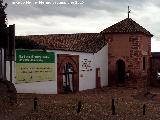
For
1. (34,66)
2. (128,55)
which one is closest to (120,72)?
(128,55)

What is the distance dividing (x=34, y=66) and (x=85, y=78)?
6878mm

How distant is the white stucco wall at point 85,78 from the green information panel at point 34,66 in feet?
1.19

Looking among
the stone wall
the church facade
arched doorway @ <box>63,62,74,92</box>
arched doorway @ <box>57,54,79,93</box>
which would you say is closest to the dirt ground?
the church facade

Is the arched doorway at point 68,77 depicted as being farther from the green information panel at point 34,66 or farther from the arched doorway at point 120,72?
the arched doorway at point 120,72

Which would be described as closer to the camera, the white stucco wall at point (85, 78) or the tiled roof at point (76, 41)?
the white stucco wall at point (85, 78)

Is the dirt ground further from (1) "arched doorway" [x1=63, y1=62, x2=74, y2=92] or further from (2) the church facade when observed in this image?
(1) "arched doorway" [x1=63, y1=62, x2=74, y2=92]

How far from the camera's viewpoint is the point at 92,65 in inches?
1304

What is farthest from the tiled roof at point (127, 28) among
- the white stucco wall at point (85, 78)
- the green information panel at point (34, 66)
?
the green information panel at point (34, 66)

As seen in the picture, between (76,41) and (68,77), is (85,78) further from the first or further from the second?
(76,41)

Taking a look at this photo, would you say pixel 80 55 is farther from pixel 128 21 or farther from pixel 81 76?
pixel 128 21

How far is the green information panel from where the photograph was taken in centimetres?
2477

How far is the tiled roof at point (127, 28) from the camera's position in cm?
3569

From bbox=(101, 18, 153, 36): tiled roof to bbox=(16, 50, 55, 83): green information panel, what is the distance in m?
10.4

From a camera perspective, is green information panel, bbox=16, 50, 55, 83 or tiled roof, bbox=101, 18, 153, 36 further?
tiled roof, bbox=101, 18, 153, 36
